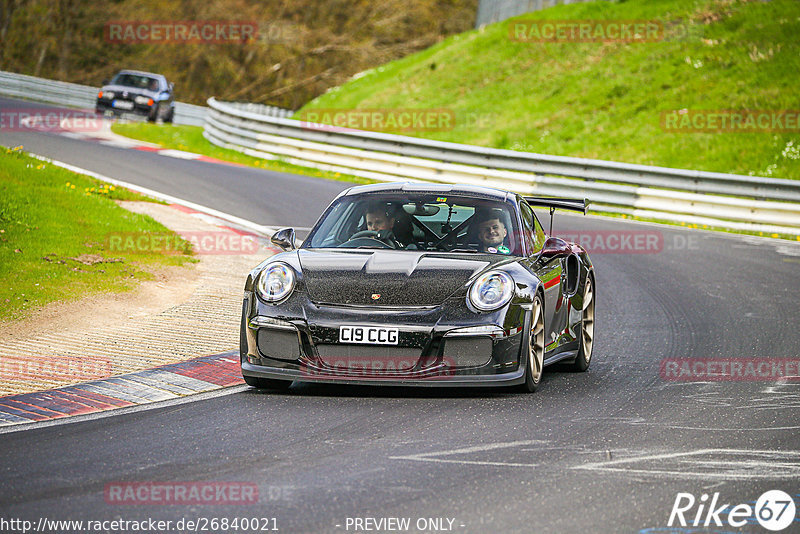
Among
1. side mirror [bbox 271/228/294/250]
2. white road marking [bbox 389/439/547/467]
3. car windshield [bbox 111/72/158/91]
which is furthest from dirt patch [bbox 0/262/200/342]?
car windshield [bbox 111/72/158/91]

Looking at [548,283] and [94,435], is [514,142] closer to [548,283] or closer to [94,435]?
[548,283]

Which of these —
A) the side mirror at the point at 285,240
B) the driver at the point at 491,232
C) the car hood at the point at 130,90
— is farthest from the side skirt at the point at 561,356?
the car hood at the point at 130,90

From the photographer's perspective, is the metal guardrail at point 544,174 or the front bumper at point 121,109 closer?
the metal guardrail at point 544,174

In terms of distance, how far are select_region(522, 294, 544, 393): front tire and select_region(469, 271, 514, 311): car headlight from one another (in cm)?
25

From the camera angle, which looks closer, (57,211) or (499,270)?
(499,270)

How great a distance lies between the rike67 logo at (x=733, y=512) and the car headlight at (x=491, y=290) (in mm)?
2295

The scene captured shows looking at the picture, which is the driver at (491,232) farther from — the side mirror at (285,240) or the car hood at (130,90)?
the car hood at (130,90)

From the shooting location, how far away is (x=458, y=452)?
6059 mm

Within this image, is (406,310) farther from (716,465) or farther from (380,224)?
(716,465)

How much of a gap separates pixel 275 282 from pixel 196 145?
22638 mm

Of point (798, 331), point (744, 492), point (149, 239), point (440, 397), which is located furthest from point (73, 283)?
point (744, 492)

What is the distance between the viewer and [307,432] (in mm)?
6477

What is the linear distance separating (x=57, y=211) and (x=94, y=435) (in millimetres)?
8194

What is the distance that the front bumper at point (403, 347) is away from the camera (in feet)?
23.6
